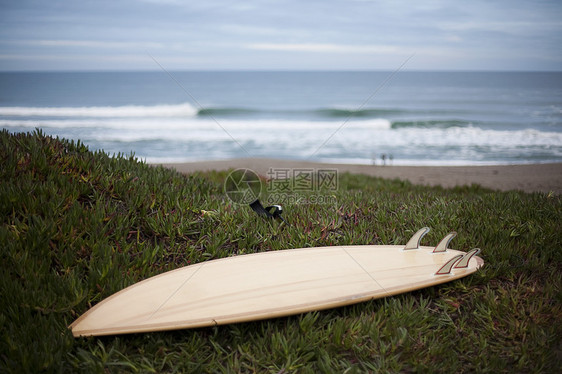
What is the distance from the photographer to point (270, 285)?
2.44m

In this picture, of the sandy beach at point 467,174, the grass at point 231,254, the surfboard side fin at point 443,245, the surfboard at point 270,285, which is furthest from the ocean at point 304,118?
the surfboard side fin at point 443,245

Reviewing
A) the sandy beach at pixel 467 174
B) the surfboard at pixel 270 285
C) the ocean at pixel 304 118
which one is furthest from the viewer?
the ocean at pixel 304 118

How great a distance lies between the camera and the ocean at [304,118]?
47.0ft

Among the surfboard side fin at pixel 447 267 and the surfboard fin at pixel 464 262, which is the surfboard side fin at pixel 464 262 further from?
the surfboard side fin at pixel 447 267

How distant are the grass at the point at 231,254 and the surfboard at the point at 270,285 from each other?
0.10 meters

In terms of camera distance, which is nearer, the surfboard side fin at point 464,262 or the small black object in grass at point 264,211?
the surfboard side fin at point 464,262

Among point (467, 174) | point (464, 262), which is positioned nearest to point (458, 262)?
point (464, 262)

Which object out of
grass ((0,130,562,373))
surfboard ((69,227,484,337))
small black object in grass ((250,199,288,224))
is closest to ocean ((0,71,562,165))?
grass ((0,130,562,373))

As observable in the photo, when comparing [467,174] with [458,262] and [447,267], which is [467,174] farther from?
[447,267]

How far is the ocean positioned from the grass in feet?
11.1

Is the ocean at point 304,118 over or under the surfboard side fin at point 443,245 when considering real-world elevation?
over

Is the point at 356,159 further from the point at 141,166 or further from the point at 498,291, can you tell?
the point at 498,291

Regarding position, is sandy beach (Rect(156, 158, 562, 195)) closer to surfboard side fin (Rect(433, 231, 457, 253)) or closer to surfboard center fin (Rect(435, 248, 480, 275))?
surfboard side fin (Rect(433, 231, 457, 253))

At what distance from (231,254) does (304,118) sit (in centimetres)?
2049
